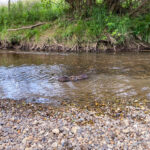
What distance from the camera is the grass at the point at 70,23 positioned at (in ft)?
34.0

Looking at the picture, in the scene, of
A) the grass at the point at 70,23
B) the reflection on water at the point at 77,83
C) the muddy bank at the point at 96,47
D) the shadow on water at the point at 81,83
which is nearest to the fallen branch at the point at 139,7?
the grass at the point at 70,23

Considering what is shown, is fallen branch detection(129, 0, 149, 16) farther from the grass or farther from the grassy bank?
the grass

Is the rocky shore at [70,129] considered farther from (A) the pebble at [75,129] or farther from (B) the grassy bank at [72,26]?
(B) the grassy bank at [72,26]

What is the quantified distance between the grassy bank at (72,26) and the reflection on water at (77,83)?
2438 millimetres

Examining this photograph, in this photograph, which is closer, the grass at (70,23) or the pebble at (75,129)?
the pebble at (75,129)

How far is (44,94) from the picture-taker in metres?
4.89

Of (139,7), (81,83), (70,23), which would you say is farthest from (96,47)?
(81,83)

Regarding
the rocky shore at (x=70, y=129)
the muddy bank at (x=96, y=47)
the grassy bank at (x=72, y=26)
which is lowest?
the rocky shore at (x=70, y=129)

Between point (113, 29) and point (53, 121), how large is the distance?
827cm

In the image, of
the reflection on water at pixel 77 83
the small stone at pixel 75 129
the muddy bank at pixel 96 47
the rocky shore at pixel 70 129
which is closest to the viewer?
the rocky shore at pixel 70 129

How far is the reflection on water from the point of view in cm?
474

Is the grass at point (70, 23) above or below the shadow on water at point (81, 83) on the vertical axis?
above

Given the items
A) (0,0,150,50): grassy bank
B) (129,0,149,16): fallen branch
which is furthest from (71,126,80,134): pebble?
(129,0,149,16): fallen branch

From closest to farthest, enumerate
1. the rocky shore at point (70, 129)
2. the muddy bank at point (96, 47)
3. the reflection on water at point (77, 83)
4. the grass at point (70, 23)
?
the rocky shore at point (70, 129) → the reflection on water at point (77, 83) → the grass at point (70, 23) → the muddy bank at point (96, 47)
